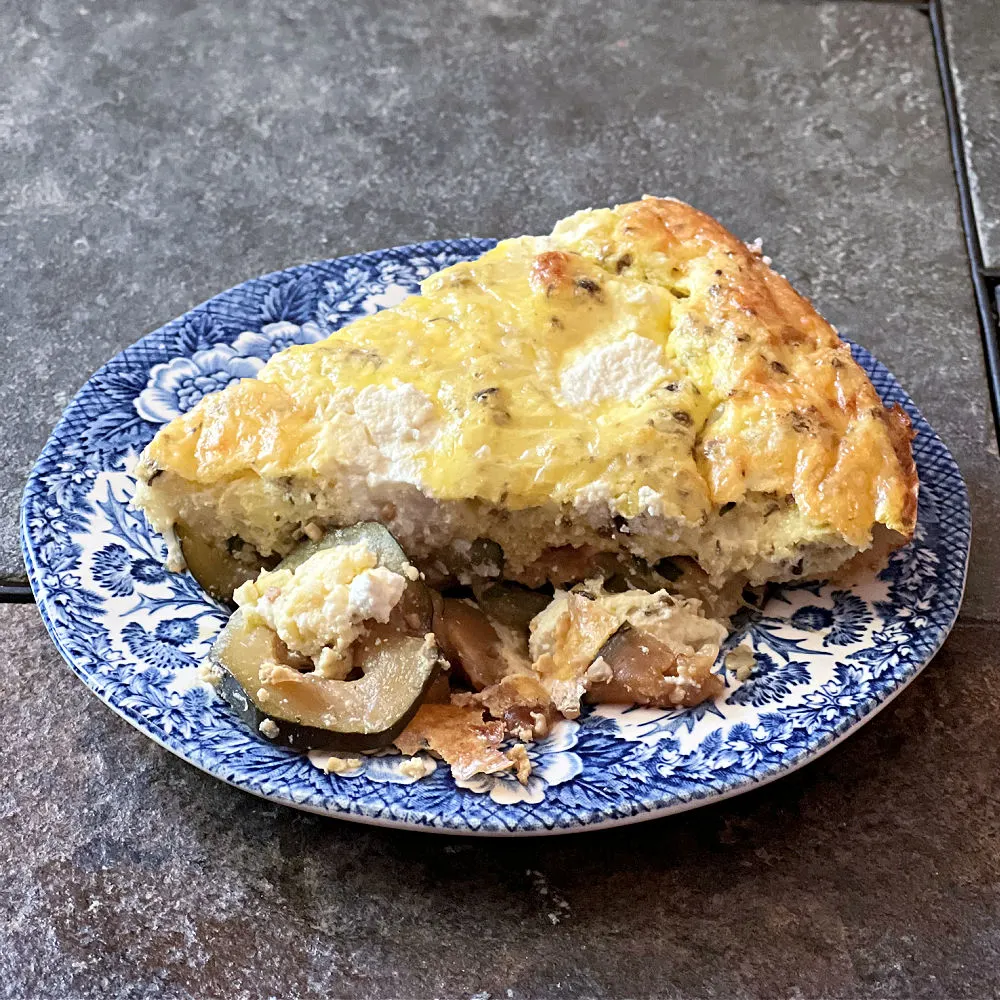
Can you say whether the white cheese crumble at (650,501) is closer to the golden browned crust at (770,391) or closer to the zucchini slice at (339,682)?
the golden browned crust at (770,391)

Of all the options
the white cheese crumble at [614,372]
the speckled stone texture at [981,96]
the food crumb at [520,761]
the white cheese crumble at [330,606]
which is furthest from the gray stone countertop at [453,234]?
the white cheese crumble at [614,372]

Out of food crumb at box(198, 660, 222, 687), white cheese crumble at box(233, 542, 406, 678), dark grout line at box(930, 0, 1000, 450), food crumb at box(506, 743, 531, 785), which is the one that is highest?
white cheese crumble at box(233, 542, 406, 678)

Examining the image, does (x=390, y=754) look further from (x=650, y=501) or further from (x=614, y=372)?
(x=614, y=372)

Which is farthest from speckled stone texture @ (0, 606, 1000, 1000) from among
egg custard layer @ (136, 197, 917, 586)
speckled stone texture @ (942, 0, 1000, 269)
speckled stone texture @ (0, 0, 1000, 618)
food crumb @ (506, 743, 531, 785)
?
speckled stone texture @ (942, 0, 1000, 269)

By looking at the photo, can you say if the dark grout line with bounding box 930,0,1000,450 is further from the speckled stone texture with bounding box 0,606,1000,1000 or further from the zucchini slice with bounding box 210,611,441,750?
the zucchini slice with bounding box 210,611,441,750

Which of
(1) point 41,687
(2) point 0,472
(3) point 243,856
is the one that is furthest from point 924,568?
(2) point 0,472

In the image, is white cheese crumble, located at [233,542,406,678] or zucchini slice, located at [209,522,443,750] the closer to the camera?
zucchini slice, located at [209,522,443,750]
